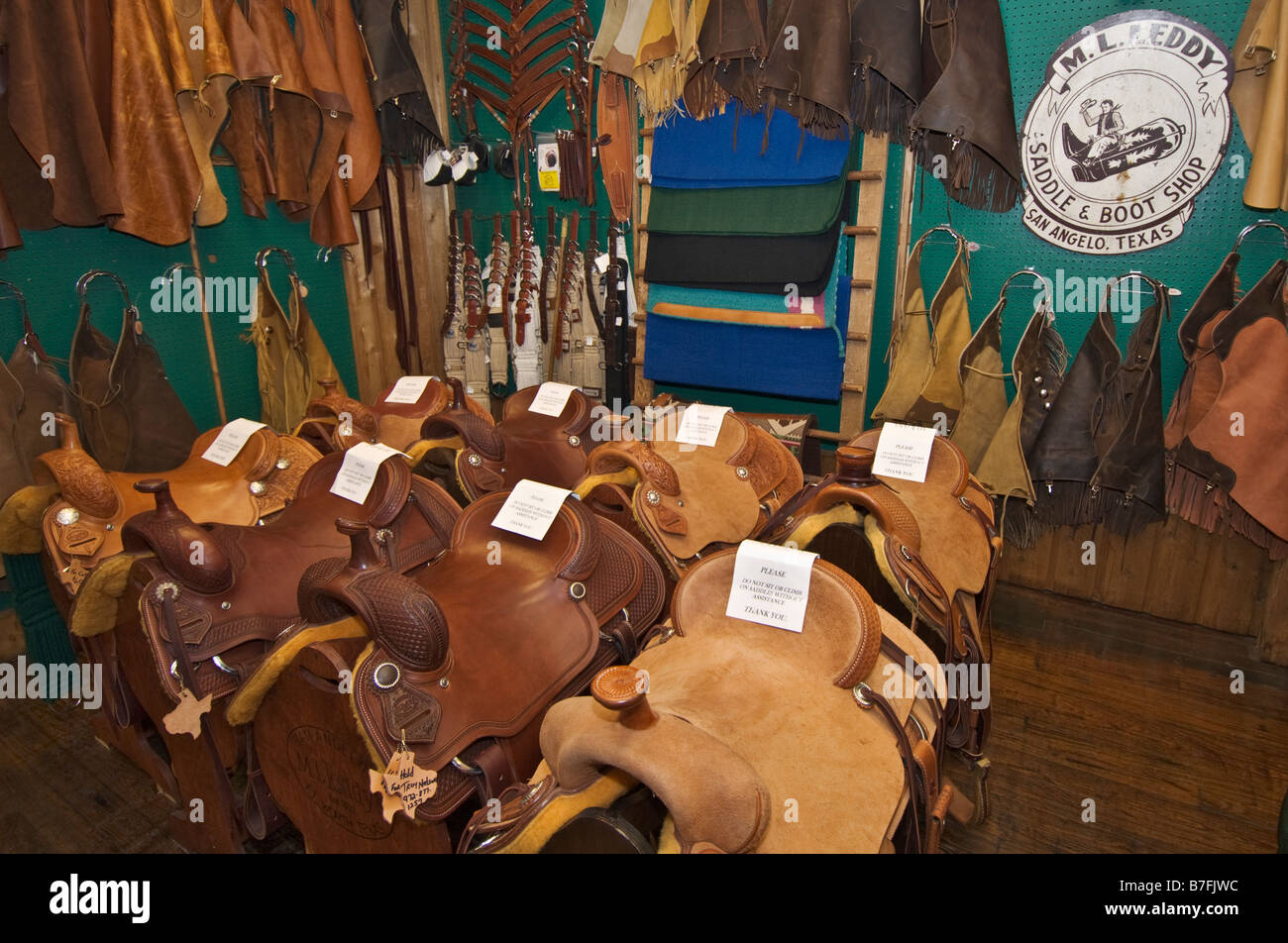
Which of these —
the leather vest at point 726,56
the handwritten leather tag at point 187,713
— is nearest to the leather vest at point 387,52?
the leather vest at point 726,56

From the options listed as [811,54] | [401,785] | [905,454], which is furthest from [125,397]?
[811,54]

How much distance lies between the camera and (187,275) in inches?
137

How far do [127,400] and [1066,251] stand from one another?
4020 mm

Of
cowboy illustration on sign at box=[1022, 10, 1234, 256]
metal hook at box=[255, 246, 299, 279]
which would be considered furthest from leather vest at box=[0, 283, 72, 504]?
cowboy illustration on sign at box=[1022, 10, 1234, 256]

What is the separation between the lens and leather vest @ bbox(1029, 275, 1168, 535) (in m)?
2.75

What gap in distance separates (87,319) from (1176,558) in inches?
183

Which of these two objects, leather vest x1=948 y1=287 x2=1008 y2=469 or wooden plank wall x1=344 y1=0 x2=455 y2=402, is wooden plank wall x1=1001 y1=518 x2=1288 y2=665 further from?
wooden plank wall x1=344 y1=0 x2=455 y2=402

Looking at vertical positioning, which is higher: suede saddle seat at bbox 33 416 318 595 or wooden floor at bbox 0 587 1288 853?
suede saddle seat at bbox 33 416 318 595

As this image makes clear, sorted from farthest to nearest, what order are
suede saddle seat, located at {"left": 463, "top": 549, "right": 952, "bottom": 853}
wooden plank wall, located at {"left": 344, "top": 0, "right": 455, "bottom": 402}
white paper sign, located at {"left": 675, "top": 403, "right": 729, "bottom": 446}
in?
1. wooden plank wall, located at {"left": 344, "top": 0, "right": 455, "bottom": 402}
2. white paper sign, located at {"left": 675, "top": 403, "right": 729, "bottom": 446}
3. suede saddle seat, located at {"left": 463, "top": 549, "right": 952, "bottom": 853}

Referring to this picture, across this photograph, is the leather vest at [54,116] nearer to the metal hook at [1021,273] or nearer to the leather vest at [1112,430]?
the metal hook at [1021,273]

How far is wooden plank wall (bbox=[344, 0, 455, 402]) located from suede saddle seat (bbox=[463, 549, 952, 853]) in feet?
12.1

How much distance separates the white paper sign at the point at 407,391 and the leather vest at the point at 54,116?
1.23 m

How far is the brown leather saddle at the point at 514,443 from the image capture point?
238 centimetres

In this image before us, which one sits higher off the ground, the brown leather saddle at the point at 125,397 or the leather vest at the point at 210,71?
the leather vest at the point at 210,71
